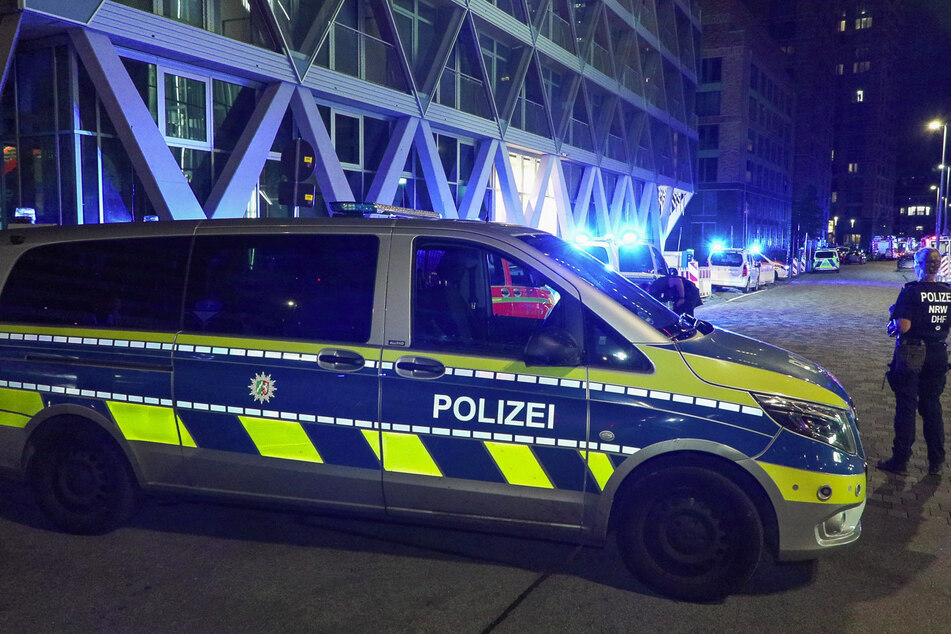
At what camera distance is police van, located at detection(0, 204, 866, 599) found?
382 cm

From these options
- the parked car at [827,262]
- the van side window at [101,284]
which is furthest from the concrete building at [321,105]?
the parked car at [827,262]

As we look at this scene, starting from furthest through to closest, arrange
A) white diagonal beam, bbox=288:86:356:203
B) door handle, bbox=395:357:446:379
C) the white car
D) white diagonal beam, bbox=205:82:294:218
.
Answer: the white car
white diagonal beam, bbox=288:86:356:203
white diagonal beam, bbox=205:82:294:218
door handle, bbox=395:357:446:379

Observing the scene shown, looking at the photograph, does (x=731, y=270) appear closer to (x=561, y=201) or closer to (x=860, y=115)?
(x=561, y=201)

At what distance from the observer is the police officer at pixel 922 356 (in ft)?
19.7

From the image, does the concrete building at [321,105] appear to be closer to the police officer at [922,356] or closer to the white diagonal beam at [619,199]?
the white diagonal beam at [619,199]

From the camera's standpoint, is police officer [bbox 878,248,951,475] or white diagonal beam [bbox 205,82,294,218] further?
white diagonal beam [bbox 205,82,294,218]

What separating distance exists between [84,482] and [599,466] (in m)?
3.06

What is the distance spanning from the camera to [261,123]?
15086 millimetres

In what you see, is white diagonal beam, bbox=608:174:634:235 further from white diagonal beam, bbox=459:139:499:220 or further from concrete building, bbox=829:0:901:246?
concrete building, bbox=829:0:901:246

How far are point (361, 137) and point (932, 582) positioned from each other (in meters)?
17.1

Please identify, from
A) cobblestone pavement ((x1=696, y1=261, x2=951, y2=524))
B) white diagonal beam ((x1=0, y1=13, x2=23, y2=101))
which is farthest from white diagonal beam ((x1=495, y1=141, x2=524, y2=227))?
white diagonal beam ((x1=0, y1=13, x2=23, y2=101))

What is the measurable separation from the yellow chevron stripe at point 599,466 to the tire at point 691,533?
0.15 metres

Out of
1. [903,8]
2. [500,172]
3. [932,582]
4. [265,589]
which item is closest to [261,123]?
[500,172]

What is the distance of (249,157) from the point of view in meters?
14.8
